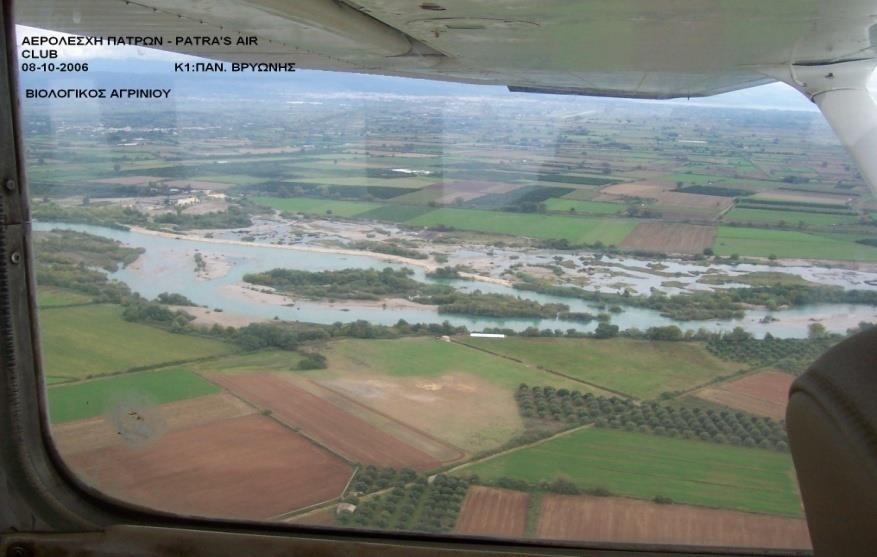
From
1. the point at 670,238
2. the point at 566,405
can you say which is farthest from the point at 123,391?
the point at 670,238

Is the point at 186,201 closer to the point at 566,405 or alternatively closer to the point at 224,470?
the point at 224,470

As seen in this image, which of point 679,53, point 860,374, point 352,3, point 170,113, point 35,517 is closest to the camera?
point 860,374

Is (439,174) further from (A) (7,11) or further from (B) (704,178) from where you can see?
(A) (7,11)

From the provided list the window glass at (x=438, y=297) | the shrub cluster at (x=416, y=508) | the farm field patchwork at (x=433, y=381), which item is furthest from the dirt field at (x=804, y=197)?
the shrub cluster at (x=416, y=508)

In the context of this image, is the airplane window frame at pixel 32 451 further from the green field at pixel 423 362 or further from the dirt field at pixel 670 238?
the dirt field at pixel 670 238

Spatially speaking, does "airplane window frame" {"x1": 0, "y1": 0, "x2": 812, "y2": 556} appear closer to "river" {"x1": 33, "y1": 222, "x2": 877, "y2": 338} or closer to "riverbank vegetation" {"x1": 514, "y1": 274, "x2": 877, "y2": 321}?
"river" {"x1": 33, "y1": 222, "x2": 877, "y2": 338}

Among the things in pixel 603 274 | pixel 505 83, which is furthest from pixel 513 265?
pixel 505 83
